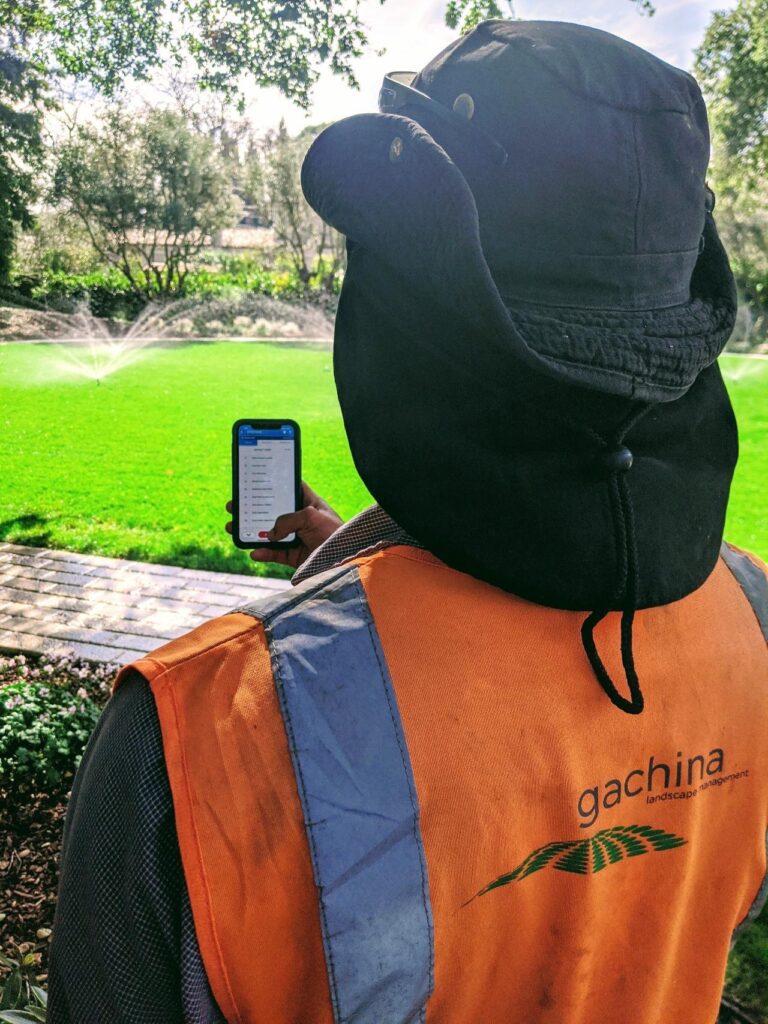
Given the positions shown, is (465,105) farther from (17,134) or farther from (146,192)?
(146,192)

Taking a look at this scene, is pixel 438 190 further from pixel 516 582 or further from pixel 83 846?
pixel 83 846

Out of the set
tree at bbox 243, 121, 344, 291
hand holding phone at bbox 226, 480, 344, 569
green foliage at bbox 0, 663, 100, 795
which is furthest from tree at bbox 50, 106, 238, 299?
hand holding phone at bbox 226, 480, 344, 569

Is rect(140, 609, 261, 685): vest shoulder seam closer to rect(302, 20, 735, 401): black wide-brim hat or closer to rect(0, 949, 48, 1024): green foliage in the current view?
rect(302, 20, 735, 401): black wide-brim hat

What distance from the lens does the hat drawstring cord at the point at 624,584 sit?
0.85 metres

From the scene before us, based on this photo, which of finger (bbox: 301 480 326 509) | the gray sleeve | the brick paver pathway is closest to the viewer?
the gray sleeve

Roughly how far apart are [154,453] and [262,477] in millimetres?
6534

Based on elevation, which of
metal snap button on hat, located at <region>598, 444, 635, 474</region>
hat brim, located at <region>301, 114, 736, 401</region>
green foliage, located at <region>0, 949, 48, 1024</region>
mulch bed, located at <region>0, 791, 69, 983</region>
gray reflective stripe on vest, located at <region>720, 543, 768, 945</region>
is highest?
hat brim, located at <region>301, 114, 736, 401</region>

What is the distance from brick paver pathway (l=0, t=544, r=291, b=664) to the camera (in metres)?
4.93

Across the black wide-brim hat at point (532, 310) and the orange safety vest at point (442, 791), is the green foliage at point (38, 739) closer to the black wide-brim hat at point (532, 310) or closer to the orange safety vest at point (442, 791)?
the orange safety vest at point (442, 791)

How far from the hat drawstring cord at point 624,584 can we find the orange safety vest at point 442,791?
0.09 ft

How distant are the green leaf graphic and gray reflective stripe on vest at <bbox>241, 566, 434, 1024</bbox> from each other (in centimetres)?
9

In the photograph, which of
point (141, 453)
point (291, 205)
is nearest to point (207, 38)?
point (141, 453)

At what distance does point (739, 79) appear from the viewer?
1052 centimetres

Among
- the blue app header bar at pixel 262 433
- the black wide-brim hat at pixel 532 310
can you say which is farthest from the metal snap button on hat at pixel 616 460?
the blue app header bar at pixel 262 433
